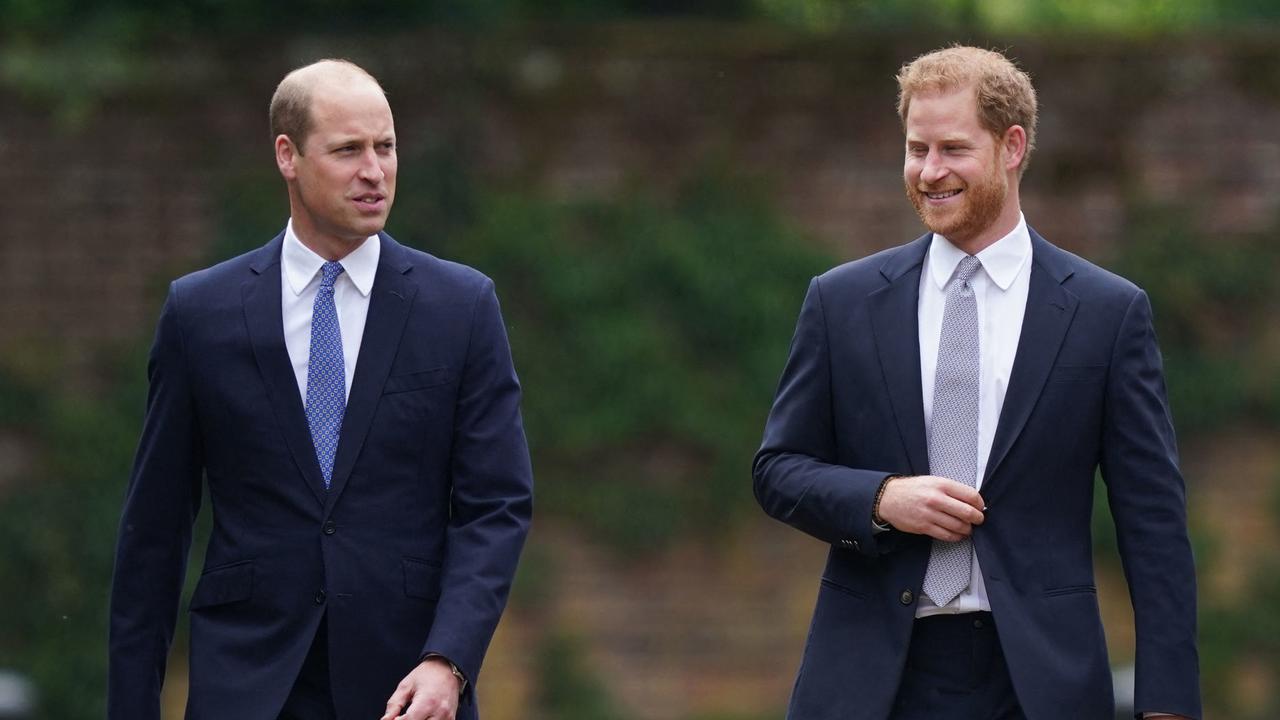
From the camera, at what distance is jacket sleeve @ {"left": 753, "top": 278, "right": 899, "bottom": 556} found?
189 inches

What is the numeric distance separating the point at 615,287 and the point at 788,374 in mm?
5466

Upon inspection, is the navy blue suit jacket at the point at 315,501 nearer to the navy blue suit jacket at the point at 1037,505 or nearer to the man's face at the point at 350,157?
the man's face at the point at 350,157

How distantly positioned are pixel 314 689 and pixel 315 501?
1.46 feet

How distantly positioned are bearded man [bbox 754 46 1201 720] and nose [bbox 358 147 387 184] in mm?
1140

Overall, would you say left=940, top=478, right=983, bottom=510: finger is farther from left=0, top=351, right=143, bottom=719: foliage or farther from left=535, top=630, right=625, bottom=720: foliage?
left=0, top=351, right=143, bottom=719: foliage

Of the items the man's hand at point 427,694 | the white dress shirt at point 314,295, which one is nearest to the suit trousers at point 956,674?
the man's hand at point 427,694

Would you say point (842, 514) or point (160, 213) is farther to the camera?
point (160, 213)

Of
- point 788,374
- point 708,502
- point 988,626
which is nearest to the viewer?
point 988,626

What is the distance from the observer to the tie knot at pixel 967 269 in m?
4.96

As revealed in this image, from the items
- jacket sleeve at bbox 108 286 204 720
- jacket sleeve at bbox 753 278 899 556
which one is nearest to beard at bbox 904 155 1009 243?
jacket sleeve at bbox 753 278 899 556

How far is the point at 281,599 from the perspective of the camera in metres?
4.88

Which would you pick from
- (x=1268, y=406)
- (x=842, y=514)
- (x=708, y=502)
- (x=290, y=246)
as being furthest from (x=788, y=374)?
(x=1268, y=406)

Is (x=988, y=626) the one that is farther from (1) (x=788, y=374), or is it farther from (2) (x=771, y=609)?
(2) (x=771, y=609)

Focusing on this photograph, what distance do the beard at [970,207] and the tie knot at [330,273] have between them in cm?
139
